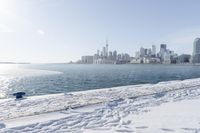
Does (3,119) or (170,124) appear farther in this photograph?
(3,119)

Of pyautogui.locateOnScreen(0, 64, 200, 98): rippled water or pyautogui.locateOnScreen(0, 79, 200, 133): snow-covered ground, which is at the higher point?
pyautogui.locateOnScreen(0, 79, 200, 133): snow-covered ground

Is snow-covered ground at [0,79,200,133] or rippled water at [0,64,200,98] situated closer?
snow-covered ground at [0,79,200,133]

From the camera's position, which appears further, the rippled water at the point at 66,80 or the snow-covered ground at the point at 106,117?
the rippled water at the point at 66,80

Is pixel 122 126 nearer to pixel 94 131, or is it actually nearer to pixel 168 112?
pixel 94 131

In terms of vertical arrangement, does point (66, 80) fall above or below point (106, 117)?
below

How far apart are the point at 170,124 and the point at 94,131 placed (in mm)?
2585

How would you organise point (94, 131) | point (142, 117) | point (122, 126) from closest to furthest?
point (94, 131) < point (122, 126) < point (142, 117)

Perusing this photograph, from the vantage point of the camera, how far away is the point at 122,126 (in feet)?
26.0

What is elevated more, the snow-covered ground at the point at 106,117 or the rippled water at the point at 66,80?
the snow-covered ground at the point at 106,117

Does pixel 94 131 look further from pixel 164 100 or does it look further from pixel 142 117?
pixel 164 100

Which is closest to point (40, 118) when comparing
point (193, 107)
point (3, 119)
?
point (3, 119)

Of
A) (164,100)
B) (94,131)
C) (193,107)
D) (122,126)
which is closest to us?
(94,131)

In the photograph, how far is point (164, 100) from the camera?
43.2 feet

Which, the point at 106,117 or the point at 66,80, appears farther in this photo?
the point at 66,80
